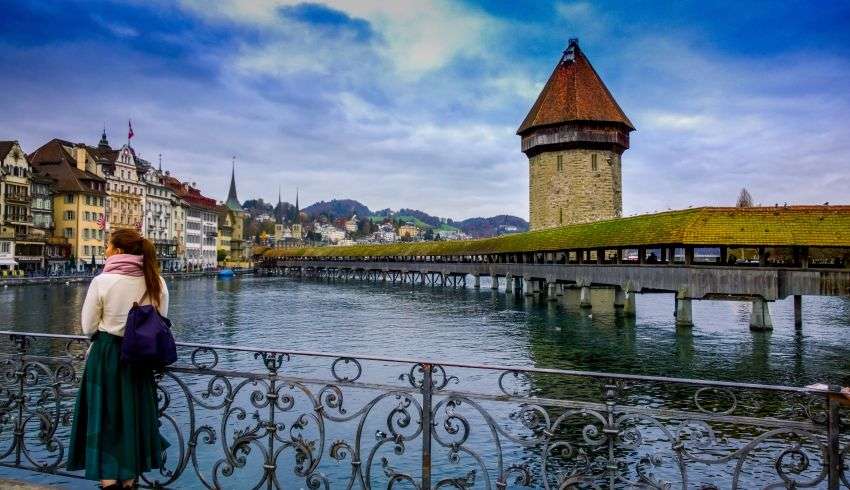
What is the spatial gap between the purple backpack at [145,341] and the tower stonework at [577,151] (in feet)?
172

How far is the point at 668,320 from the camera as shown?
3234 centimetres

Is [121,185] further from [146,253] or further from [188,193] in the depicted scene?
[146,253]

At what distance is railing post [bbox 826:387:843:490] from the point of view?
11.2ft

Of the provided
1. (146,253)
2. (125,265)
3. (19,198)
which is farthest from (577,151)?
(19,198)

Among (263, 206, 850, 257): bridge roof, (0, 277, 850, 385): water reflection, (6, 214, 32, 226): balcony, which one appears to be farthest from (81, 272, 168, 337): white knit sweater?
(6, 214, 32, 226): balcony

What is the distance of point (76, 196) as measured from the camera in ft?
232

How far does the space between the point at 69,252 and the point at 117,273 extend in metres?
76.2

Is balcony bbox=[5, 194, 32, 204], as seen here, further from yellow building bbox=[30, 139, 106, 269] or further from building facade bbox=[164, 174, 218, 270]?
building facade bbox=[164, 174, 218, 270]

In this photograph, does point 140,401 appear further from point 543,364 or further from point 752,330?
Answer: point 752,330

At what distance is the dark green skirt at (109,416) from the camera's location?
400 cm

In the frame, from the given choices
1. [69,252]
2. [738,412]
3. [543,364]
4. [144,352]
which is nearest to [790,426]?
[144,352]

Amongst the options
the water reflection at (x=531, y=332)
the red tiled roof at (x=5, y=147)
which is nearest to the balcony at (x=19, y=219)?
the red tiled roof at (x=5, y=147)

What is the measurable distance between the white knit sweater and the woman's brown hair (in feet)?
0.38

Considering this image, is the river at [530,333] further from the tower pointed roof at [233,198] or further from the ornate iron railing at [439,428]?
the tower pointed roof at [233,198]
